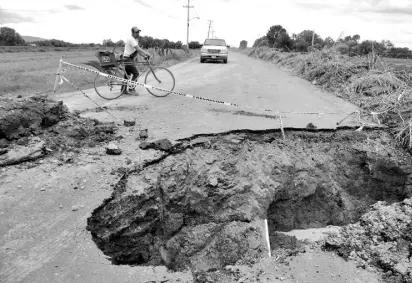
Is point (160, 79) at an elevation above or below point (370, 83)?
below

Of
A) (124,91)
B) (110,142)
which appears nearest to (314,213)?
(110,142)

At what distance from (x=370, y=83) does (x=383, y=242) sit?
22.6 feet

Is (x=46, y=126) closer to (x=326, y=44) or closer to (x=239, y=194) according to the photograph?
(x=239, y=194)

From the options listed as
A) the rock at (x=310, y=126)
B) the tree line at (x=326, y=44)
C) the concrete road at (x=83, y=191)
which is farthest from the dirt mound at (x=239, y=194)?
the tree line at (x=326, y=44)

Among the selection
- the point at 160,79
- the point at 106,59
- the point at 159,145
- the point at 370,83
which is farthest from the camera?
the point at 370,83

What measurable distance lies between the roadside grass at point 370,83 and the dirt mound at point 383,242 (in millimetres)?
2315

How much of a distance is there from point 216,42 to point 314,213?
720 inches

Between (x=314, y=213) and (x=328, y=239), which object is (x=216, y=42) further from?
(x=328, y=239)

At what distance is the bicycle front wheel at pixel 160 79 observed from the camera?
854 centimetres

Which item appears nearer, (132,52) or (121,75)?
(132,52)

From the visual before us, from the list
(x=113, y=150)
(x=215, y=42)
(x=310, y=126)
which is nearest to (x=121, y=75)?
(x=113, y=150)

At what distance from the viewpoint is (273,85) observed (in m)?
11.6

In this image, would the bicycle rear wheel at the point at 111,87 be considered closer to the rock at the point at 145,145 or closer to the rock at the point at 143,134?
the rock at the point at 143,134

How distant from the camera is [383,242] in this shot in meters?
3.78
